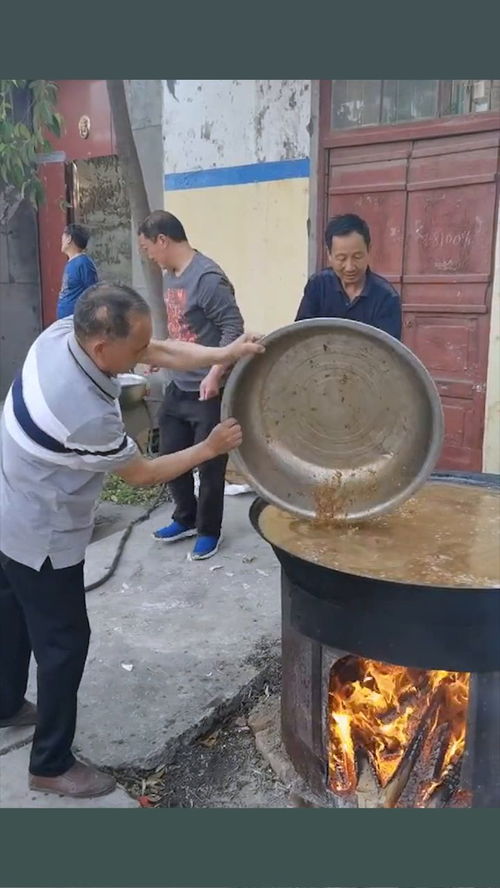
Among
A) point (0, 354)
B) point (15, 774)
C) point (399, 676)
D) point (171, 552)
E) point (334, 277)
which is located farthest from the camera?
point (0, 354)

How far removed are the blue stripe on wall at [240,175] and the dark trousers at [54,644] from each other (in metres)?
4.26

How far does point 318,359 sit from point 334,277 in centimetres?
105

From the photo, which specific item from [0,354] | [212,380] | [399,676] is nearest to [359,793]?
[399,676]

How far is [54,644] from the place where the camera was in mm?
2494

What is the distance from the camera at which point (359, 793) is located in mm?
2621

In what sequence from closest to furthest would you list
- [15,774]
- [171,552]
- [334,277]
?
[15,774], [334,277], [171,552]

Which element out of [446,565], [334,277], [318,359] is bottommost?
[446,565]

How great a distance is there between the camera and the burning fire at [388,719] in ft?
8.17

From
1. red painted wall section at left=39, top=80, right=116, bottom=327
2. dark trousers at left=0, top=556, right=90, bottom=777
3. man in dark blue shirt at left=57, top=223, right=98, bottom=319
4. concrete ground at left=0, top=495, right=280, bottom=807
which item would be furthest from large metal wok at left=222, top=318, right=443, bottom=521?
red painted wall section at left=39, top=80, right=116, bottom=327

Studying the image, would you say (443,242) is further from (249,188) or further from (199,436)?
(199,436)

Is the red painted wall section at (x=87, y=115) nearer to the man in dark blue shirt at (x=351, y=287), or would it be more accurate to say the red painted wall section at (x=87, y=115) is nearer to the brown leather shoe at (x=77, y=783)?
the man in dark blue shirt at (x=351, y=287)

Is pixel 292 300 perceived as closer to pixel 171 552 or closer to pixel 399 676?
pixel 171 552

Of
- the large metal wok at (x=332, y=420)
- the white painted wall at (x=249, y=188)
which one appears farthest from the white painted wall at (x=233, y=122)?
the large metal wok at (x=332, y=420)

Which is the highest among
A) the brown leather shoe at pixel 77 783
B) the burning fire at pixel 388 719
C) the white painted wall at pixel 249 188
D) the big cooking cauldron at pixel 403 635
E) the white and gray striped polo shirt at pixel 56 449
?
the white painted wall at pixel 249 188
